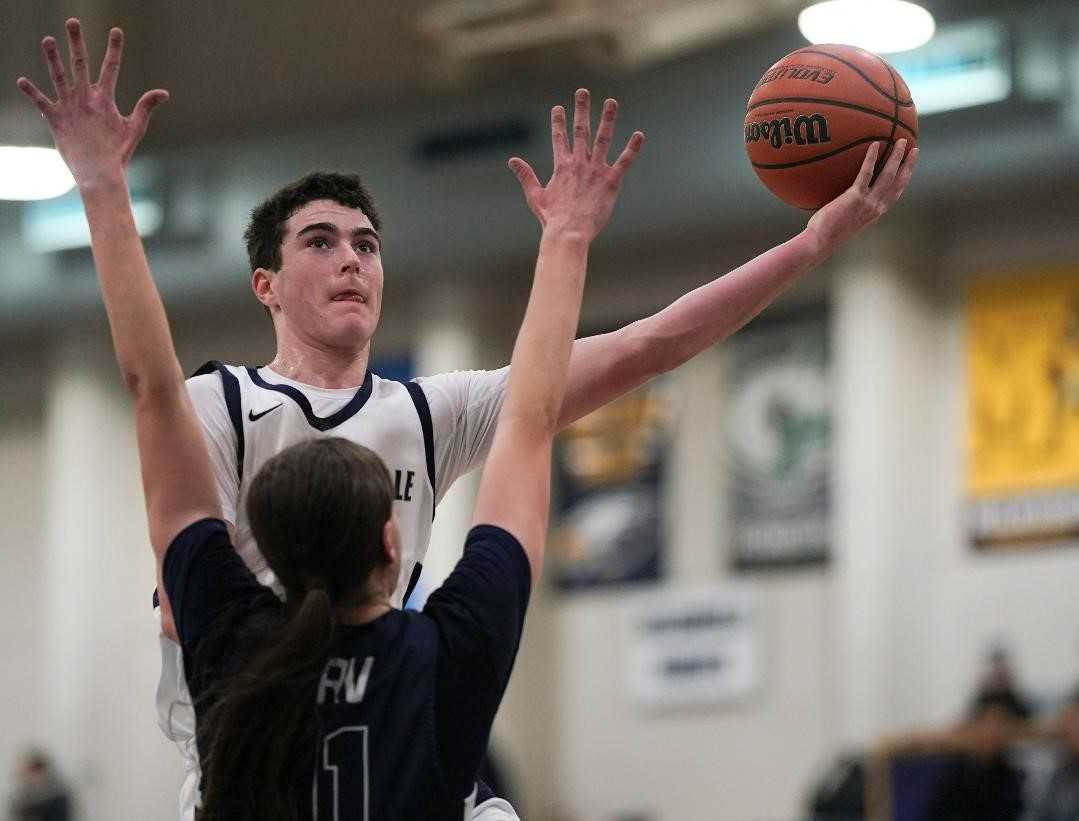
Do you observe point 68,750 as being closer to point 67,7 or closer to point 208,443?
point 67,7

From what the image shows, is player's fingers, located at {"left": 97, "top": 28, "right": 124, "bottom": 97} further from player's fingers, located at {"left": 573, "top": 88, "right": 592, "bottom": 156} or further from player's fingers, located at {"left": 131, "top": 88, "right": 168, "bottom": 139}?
player's fingers, located at {"left": 573, "top": 88, "right": 592, "bottom": 156}

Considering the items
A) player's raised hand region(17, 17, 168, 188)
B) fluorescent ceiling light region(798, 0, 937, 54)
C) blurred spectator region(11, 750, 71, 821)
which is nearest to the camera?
player's raised hand region(17, 17, 168, 188)

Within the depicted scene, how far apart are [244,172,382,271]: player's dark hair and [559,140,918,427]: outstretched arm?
0.58 m

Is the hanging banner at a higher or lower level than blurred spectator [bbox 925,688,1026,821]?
higher

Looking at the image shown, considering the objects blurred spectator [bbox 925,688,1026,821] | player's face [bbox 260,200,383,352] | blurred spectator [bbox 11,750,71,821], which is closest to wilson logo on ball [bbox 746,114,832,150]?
player's face [bbox 260,200,383,352]

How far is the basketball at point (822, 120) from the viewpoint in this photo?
412cm

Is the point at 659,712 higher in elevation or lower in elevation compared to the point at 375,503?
lower

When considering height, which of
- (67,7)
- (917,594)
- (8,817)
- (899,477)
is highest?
(67,7)

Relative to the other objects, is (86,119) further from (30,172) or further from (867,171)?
(30,172)

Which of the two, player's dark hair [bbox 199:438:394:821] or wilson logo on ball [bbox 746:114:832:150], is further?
wilson logo on ball [bbox 746:114:832:150]

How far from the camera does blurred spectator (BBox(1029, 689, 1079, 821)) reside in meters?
10.6

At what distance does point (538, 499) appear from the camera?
9.51ft

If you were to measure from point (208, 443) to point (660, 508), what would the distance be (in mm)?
11980

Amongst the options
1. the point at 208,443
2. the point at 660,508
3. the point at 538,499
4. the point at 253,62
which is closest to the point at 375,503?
the point at 538,499
